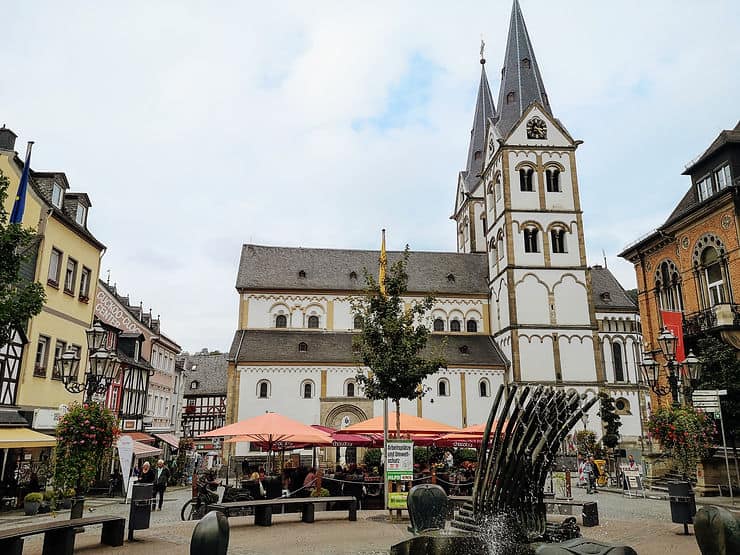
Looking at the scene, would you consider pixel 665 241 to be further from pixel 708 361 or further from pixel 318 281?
pixel 318 281

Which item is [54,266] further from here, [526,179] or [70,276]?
[526,179]

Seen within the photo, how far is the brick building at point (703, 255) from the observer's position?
24.0 meters

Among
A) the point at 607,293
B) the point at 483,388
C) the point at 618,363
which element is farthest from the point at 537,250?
the point at 618,363

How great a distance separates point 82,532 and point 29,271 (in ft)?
42.7

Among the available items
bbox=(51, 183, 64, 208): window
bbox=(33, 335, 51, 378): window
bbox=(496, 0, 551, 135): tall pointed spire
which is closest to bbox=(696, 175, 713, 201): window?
bbox=(496, 0, 551, 135): tall pointed spire

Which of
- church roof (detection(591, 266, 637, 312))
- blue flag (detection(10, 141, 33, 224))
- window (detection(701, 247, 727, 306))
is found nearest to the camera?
blue flag (detection(10, 141, 33, 224))

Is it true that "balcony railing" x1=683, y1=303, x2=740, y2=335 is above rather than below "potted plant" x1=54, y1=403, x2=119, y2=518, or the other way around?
above

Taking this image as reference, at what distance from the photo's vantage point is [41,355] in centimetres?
2297

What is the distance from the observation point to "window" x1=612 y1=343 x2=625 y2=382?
4444cm

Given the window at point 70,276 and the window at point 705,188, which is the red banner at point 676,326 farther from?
the window at point 70,276

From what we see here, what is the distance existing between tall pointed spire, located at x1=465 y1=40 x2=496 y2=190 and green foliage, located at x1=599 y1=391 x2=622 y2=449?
24163 millimetres

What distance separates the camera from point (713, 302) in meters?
25.5

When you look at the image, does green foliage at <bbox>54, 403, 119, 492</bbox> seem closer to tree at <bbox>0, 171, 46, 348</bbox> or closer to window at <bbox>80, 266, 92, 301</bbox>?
tree at <bbox>0, 171, 46, 348</bbox>

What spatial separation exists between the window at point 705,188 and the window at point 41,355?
28.6 meters
